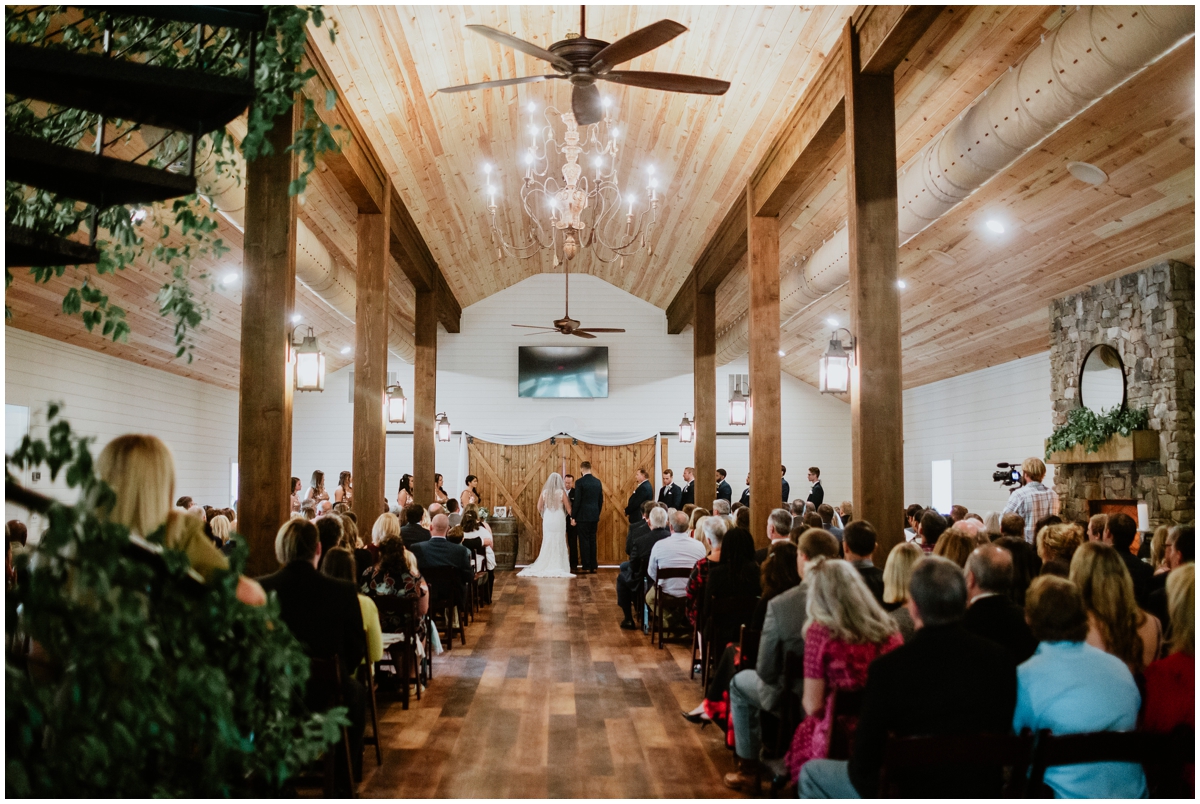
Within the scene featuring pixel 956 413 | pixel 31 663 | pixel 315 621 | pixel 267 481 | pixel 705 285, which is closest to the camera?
pixel 31 663

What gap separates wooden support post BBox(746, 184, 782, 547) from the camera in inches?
298

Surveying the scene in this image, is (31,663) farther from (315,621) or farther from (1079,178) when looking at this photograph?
(1079,178)

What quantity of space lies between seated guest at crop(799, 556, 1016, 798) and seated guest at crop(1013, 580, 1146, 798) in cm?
8

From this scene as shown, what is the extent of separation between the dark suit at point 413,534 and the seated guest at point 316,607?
369 cm

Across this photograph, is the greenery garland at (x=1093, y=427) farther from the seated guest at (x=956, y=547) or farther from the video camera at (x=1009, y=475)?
the seated guest at (x=956, y=547)

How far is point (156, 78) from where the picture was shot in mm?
2516

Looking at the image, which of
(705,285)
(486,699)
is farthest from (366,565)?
(705,285)

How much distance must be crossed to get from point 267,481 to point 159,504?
264 cm

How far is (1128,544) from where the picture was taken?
460 cm

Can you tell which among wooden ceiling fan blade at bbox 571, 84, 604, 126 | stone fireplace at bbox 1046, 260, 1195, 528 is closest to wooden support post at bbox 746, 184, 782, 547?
wooden ceiling fan blade at bbox 571, 84, 604, 126

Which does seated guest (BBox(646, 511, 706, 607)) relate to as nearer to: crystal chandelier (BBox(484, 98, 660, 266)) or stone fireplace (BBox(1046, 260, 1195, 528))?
crystal chandelier (BBox(484, 98, 660, 266))

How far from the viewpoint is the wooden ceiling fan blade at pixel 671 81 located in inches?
185

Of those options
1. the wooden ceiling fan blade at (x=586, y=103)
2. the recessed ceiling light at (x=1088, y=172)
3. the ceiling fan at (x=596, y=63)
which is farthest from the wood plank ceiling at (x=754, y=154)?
the wooden ceiling fan blade at (x=586, y=103)

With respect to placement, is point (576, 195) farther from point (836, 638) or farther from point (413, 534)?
point (836, 638)
